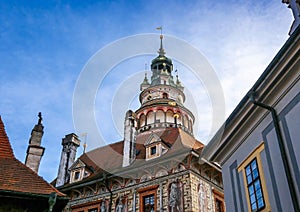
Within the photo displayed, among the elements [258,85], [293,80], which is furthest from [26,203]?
[293,80]

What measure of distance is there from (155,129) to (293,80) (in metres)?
18.6

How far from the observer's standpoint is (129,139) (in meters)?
19.3

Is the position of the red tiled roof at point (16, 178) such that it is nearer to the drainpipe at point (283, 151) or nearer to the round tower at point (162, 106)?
the drainpipe at point (283, 151)

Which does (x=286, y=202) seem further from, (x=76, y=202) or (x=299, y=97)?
(x=76, y=202)

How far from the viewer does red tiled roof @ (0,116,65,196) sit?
8512 mm

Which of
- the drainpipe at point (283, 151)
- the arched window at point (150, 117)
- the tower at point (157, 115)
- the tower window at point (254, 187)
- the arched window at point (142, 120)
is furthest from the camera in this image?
the arched window at point (142, 120)

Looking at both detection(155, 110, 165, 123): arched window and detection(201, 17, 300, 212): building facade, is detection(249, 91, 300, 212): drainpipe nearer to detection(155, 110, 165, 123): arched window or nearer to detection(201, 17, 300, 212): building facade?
detection(201, 17, 300, 212): building facade

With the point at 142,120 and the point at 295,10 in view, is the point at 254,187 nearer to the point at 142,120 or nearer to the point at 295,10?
the point at 295,10

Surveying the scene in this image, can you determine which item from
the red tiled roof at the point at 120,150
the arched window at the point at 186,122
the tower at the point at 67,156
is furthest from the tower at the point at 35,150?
the arched window at the point at 186,122

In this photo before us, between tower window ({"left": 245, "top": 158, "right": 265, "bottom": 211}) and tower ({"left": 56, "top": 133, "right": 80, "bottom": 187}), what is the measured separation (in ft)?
46.6

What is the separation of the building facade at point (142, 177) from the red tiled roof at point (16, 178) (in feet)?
21.4

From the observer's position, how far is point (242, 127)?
8.93 m

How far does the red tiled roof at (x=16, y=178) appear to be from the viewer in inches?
335

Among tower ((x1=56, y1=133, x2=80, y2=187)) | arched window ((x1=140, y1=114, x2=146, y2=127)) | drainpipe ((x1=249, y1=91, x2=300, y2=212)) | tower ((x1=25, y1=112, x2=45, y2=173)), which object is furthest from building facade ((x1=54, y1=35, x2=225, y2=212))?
drainpipe ((x1=249, y1=91, x2=300, y2=212))
